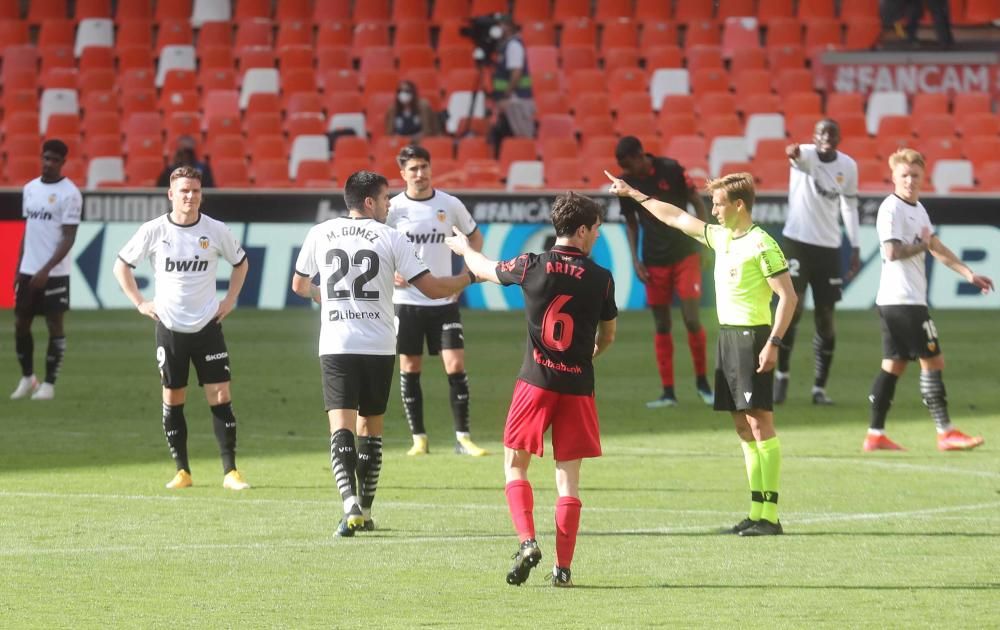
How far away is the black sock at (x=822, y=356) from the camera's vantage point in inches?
584

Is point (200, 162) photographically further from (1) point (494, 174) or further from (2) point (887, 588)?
(2) point (887, 588)

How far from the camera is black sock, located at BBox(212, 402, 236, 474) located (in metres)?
10.7

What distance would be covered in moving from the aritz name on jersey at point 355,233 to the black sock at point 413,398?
3410mm

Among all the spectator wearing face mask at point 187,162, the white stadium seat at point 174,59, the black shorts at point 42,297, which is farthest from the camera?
the white stadium seat at point 174,59

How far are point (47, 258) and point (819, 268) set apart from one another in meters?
6.59

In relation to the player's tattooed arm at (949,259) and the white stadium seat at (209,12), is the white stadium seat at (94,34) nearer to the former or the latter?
the white stadium seat at (209,12)

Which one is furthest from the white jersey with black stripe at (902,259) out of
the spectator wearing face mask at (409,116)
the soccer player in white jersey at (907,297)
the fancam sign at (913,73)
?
the fancam sign at (913,73)

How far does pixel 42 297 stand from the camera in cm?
1523

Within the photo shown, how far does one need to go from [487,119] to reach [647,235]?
1200 cm

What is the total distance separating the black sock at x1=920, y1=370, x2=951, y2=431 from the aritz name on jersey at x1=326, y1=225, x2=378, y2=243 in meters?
5.13

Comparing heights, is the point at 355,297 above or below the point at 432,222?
below

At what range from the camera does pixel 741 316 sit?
9320mm

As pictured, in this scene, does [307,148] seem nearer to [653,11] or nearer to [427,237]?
[653,11]

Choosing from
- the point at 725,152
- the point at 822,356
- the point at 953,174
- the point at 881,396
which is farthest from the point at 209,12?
the point at 881,396
